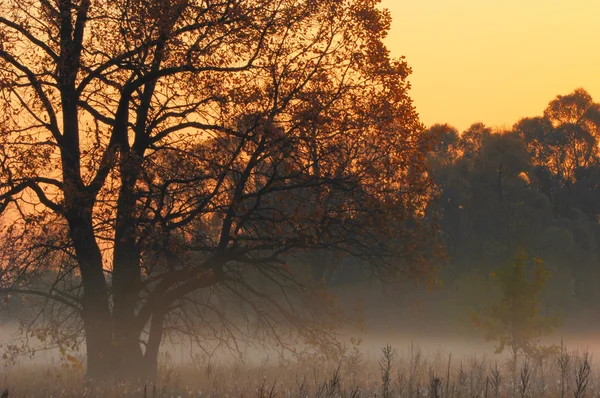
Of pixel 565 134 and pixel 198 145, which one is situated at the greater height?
pixel 565 134

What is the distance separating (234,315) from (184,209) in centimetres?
2501

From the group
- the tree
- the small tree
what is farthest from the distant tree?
the tree

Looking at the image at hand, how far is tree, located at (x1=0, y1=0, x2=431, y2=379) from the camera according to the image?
15.1 meters

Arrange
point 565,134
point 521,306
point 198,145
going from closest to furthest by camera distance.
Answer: point 198,145
point 521,306
point 565,134

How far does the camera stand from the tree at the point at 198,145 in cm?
1508

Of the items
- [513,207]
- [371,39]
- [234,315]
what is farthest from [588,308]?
→ [371,39]

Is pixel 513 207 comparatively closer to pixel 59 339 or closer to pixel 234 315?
pixel 234 315

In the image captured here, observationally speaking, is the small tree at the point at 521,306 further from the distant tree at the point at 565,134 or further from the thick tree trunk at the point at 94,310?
the distant tree at the point at 565,134

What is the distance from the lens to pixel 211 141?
1636 centimetres

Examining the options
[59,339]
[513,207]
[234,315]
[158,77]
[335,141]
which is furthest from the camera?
[513,207]

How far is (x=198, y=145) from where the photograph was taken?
52.6ft

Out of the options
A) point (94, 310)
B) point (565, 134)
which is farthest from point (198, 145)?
point (565, 134)

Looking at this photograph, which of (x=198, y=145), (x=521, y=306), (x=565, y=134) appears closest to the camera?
(x=198, y=145)

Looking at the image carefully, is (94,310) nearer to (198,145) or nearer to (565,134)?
(198,145)
